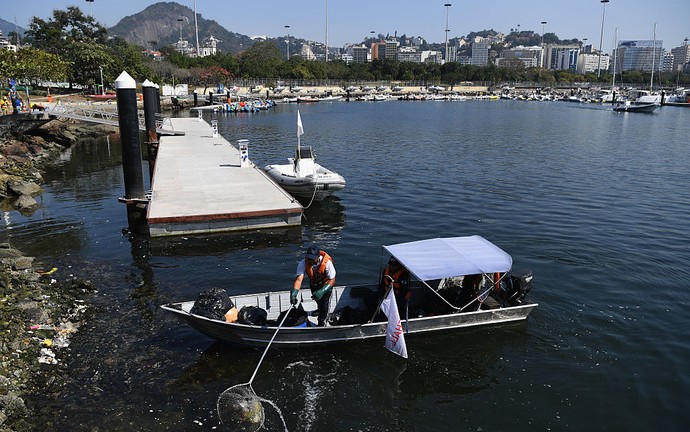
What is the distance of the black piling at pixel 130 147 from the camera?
22141 millimetres

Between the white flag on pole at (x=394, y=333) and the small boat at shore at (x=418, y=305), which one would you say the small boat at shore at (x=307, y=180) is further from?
the white flag on pole at (x=394, y=333)

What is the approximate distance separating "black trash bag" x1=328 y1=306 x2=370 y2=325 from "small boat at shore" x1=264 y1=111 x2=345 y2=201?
12136mm

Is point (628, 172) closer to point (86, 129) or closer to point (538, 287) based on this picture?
point (538, 287)

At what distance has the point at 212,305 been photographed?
11.7m

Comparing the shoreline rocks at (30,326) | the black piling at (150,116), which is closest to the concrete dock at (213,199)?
the shoreline rocks at (30,326)

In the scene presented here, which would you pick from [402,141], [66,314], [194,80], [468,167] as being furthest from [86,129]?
[194,80]

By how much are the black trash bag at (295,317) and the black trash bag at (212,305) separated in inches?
47.2

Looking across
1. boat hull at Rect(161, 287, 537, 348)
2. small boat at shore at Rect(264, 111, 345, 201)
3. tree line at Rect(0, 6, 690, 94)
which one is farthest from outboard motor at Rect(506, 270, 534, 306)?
tree line at Rect(0, 6, 690, 94)

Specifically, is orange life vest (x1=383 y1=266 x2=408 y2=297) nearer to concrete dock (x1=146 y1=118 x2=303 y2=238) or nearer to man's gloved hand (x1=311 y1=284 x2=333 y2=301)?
man's gloved hand (x1=311 y1=284 x2=333 y2=301)

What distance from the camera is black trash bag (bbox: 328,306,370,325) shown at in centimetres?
1274

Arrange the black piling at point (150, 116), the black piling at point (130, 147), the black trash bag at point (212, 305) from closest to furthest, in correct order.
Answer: the black trash bag at point (212, 305)
the black piling at point (130, 147)
the black piling at point (150, 116)

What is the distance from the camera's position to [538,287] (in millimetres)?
16016

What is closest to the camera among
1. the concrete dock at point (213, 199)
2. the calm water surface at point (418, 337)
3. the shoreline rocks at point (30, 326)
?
the shoreline rocks at point (30, 326)

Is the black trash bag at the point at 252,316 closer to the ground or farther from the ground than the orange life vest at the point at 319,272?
closer to the ground
